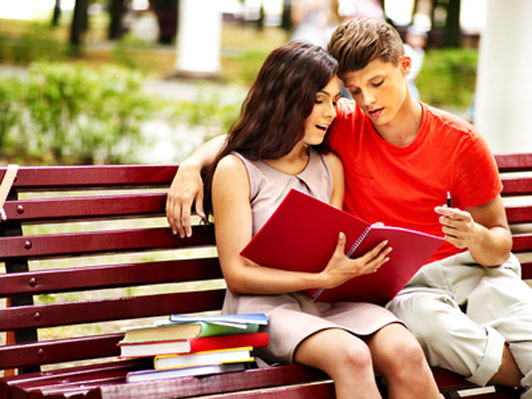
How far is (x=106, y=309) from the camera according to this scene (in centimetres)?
312

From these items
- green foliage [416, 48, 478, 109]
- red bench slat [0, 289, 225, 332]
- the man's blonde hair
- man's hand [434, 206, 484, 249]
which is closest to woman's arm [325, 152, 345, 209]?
the man's blonde hair

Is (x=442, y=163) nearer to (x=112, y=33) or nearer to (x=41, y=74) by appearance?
(x=41, y=74)

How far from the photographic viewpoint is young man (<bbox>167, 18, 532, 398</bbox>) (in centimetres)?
299

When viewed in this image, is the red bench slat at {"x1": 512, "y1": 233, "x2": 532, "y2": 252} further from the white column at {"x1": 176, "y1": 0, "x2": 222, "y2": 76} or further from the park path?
the white column at {"x1": 176, "y1": 0, "x2": 222, "y2": 76}

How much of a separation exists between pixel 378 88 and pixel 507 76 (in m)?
4.24

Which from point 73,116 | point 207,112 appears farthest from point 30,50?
point 207,112

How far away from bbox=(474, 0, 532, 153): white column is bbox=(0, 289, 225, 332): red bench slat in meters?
4.14

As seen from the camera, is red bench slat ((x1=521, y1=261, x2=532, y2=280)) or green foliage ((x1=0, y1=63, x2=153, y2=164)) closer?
red bench slat ((x1=521, y1=261, x2=532, y2=280))

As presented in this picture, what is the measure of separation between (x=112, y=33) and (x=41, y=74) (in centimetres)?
1834

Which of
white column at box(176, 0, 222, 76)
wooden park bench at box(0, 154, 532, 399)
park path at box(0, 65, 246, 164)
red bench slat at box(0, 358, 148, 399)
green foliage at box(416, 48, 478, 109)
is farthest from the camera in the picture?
green foliage at box(416, 48, 478, 109)

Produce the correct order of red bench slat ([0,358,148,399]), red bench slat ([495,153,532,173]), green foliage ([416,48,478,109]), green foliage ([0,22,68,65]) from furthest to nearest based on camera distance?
green foliage ([0,22,68,65]), green foliage ([416,48,478,109]), red bench slat ([495,153,532,173]), red bench slat ([0,358,148,399])

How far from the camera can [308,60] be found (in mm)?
3018

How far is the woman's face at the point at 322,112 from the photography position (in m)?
3.06

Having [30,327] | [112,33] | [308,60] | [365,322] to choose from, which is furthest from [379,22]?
[112,33]
